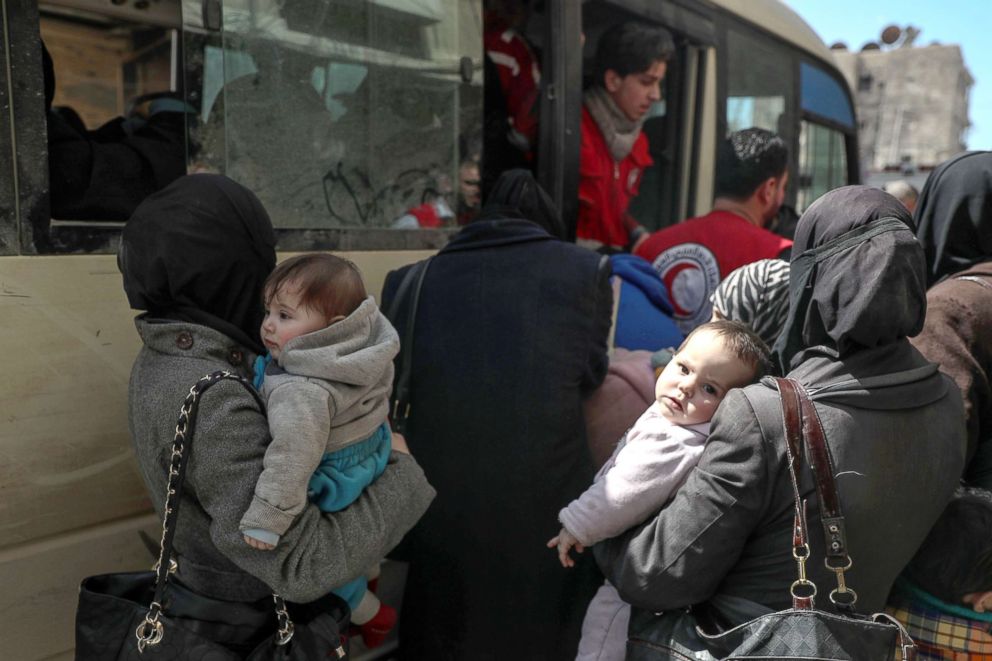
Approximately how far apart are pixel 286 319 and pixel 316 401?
211 mm

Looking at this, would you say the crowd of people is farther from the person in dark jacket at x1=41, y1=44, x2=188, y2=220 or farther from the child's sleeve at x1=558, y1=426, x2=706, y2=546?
the person in dark jacket at x1=41, y1=44, x2=188, y2=220

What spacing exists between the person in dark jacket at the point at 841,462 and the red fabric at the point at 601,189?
6.29 ft

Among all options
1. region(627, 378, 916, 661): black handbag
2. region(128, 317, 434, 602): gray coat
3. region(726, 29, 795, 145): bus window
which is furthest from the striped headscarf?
region(726, 29, 795, 145): bus window

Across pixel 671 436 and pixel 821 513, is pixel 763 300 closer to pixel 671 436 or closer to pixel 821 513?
pixel 671 436

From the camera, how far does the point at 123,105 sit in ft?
13.5

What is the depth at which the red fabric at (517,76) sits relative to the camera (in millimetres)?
3441

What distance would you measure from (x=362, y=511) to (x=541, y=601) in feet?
2.41

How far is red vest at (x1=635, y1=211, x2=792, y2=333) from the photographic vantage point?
2.92 meters

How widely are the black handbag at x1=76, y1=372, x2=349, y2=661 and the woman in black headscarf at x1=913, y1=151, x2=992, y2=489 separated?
57.8 inches

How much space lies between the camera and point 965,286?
6.49 ft

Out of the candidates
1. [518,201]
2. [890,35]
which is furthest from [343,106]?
[890,35]

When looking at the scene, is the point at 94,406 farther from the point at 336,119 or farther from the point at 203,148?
the point at 336,119

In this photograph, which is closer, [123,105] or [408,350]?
[408,350]

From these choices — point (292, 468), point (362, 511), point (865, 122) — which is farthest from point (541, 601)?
point (865, 122)
